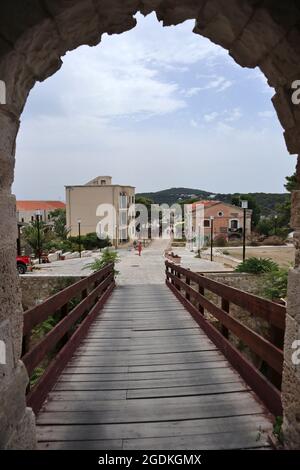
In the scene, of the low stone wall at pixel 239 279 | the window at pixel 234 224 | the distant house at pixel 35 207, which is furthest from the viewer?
the distant house at pixel 35 207

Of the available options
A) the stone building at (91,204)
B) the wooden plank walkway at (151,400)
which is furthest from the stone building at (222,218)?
the wooden plank walkway at (151,400)

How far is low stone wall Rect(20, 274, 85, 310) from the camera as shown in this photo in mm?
14625

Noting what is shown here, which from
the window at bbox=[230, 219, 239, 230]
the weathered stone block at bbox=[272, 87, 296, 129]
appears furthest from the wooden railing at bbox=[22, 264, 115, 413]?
the window at bbox=[230, 219, 239, 230]

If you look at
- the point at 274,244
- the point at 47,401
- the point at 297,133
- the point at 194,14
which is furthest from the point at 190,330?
the point at 274,244

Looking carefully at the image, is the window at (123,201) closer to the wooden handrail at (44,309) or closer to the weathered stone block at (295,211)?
the wooden handrail at (44,309)

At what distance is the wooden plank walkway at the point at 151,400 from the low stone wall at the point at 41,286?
32.7 feet

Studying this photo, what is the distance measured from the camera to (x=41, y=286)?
580 inches

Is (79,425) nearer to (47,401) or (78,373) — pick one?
(47,401)

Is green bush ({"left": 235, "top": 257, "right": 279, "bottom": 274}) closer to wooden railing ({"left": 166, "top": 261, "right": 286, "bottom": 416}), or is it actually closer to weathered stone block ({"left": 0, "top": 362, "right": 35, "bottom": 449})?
wooden railing ({"left": 166, "top": 261, "right": 286, "bottom": 416})

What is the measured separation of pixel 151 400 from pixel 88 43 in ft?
9.53

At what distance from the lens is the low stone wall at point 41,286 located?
1462cm

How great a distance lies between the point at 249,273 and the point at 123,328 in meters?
10.6

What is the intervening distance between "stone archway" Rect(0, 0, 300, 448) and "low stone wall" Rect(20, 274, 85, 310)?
1265 cm
